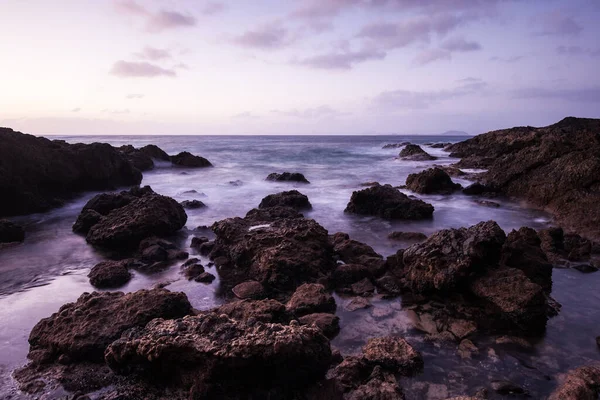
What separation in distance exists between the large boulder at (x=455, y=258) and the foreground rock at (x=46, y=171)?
42.0ft

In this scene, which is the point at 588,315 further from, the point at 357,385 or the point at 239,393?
the point at 239,393

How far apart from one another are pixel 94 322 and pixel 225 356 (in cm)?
222

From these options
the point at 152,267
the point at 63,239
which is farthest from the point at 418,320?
the point at 63,239

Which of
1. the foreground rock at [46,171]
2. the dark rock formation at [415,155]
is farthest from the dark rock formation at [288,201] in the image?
the dark rock formation at [415,155]

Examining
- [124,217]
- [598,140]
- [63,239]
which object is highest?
[598,140]

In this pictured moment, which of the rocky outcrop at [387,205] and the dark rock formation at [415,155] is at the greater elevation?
the dark rock formation at [415,155]

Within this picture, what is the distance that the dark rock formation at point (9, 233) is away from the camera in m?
9.45

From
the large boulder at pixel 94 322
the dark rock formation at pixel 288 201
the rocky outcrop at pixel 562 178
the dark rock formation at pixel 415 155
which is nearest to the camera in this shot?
the large boulder at pixel 94 322

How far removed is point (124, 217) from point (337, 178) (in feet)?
52.0

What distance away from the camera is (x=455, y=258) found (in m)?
6.05

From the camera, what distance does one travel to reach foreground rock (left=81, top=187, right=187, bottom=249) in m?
9.24

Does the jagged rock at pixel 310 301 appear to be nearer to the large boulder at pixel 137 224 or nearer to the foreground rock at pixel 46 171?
the large boulder at pixel 137 224

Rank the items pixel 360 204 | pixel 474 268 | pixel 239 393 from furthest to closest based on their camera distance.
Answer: pixel 360 204 < pixel 474 268 < pixel 239 393

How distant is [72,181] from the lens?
15.9 metres
